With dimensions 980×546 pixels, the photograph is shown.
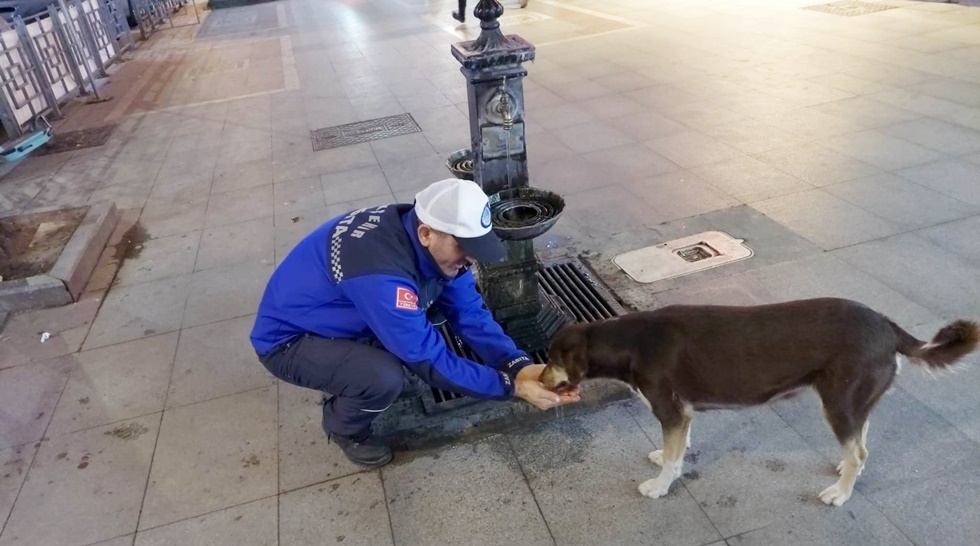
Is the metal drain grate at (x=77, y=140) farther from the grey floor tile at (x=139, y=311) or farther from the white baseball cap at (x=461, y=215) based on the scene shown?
the white baseball cap at (x=461, y=215)

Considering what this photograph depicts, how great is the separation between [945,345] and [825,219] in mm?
2616

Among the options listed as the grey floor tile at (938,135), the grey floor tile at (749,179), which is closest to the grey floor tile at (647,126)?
the grey floor tile at (749,179)

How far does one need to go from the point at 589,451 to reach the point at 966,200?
3.78 m

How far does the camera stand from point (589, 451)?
2.95 m

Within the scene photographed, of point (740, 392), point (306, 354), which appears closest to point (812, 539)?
point (740, 392)

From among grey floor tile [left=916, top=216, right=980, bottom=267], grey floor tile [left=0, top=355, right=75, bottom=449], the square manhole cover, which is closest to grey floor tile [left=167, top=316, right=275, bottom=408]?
grey floor tile [left=0, top=355, right=75, bottom=449]

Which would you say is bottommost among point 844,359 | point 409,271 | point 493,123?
point 844,359

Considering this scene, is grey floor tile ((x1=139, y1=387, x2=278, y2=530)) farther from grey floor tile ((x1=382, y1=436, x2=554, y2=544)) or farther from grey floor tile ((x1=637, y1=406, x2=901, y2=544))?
grey floor tile ((x1=637, y1=406, x2=901, y2=544))

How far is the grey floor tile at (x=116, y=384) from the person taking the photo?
3.43m

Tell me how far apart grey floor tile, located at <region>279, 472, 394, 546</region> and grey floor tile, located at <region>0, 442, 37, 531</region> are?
1.34 metres

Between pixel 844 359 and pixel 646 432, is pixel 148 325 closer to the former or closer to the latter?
pixel 646 432

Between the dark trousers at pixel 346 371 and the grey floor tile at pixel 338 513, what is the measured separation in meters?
0.28

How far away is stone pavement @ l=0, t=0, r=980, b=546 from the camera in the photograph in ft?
8.86

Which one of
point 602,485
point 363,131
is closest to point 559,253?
point 602,485
